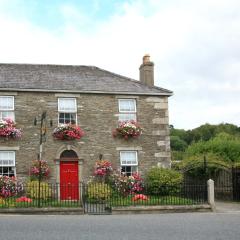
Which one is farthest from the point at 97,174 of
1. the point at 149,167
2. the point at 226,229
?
the point at 226,229

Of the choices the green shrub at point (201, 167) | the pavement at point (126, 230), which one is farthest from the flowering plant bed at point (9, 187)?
the green shrub at point (201, 167)

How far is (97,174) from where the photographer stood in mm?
26719

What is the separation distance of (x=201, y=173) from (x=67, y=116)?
9.65 metres

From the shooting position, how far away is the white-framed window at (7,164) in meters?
26.1

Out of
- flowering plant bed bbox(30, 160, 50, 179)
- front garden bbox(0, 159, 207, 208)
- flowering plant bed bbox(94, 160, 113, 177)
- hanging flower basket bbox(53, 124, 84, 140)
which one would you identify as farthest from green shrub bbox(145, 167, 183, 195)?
flowering plant bed bbox(30, 160, 50, 179)

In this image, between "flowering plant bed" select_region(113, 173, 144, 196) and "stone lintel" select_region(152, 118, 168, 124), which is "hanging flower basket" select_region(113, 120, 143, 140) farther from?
"flowering plant bed" select_region(113, 173, 144, 196)

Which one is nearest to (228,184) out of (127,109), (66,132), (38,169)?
(127,109)

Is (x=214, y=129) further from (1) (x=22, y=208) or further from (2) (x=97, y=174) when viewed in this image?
(1) (x=22, y=208)

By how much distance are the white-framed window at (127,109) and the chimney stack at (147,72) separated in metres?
2.02

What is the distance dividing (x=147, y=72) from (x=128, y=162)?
587cm

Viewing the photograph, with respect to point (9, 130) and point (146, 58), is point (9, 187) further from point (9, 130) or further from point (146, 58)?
point (146, 58)

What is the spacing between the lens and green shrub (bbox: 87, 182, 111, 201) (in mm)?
24797

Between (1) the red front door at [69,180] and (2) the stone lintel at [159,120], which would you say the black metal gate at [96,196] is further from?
(2) the stone lintel at [159,120]

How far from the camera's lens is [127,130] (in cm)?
2734
